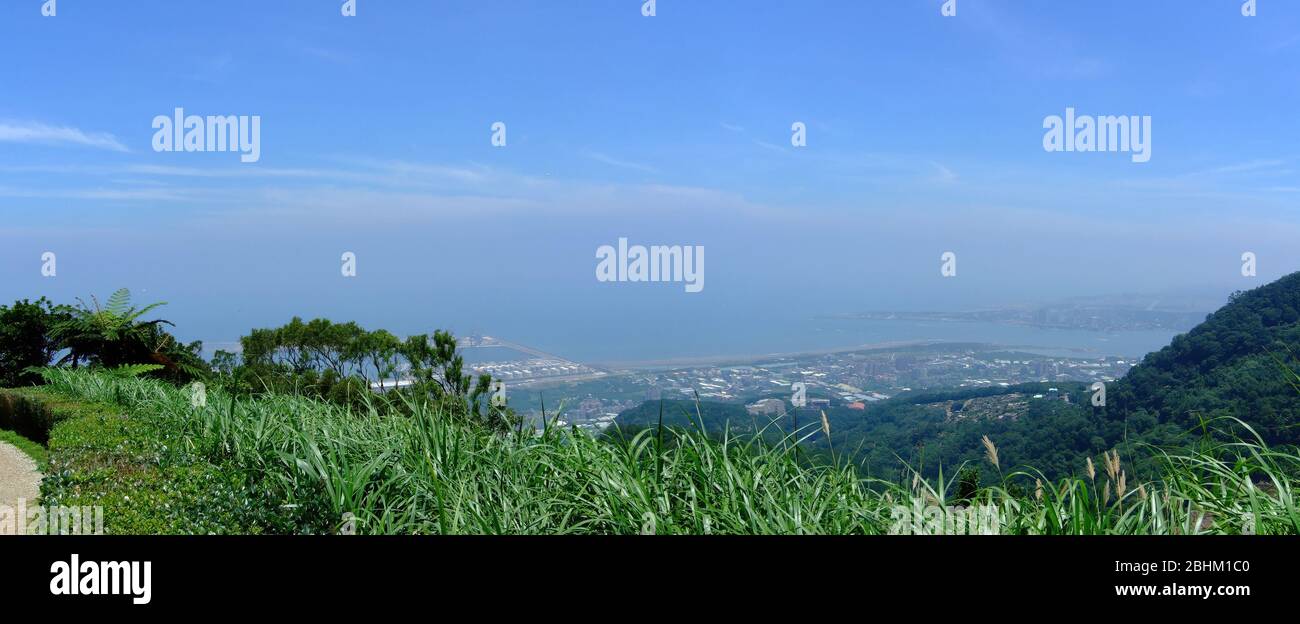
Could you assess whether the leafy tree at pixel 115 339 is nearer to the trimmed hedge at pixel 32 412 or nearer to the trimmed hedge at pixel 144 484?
the trimmed hedge at pixel 32 412

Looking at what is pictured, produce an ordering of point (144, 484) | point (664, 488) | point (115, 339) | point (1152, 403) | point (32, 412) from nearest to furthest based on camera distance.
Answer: point (664, 488) < point (144, 484) < point (32, 412) < point (115, 339) < point (1152, 403)

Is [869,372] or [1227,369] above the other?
[1227,369]

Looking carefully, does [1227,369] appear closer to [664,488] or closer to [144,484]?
[664,488]

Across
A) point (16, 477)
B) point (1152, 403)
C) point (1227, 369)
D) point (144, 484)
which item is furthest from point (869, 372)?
point (144, 484)

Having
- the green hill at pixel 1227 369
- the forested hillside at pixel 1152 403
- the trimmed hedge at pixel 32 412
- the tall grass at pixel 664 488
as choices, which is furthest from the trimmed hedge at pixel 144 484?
the green hill at pixel 1227 369

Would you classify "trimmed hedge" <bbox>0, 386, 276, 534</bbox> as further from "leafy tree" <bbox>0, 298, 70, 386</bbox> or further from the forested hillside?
"leafy tree" <bbox>0, 298, 70, 386</bbox>

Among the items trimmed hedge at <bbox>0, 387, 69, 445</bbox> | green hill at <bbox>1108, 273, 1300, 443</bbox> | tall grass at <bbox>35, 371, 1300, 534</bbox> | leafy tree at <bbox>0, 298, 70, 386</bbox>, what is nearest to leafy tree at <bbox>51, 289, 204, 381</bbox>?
leafy tree at <bbox>0, 298, 70, 386</bbox>
